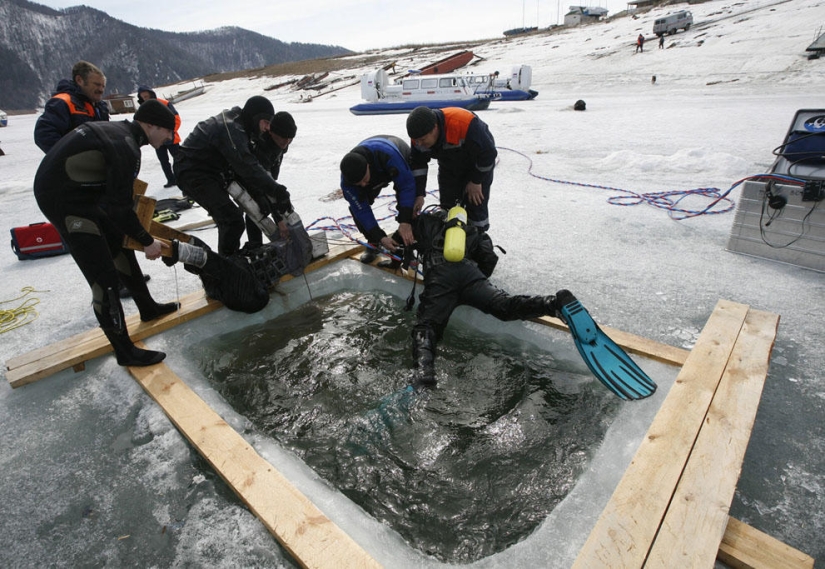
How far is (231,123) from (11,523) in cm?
252

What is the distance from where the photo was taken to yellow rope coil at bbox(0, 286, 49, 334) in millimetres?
3328

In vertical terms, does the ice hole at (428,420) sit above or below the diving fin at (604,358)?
below

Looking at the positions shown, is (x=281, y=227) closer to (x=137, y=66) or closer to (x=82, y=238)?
(x=82, y=238)

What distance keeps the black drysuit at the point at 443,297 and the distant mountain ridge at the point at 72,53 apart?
102 meters

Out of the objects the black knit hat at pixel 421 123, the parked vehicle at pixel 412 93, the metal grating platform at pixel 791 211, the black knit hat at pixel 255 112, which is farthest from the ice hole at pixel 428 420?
the parked vehicle at pixel 412 93

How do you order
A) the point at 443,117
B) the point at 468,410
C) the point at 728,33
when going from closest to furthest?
the point at 468,410 < the point at 443,117 < the point at 728,33

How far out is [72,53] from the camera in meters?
93.7

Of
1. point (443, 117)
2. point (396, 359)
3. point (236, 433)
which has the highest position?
point (443, 117)

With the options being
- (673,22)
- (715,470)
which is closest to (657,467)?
(715,470)

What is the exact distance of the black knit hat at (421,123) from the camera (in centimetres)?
309

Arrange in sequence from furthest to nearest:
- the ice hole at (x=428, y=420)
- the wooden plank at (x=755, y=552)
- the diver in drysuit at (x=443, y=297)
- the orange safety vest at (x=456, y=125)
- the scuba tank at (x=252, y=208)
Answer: the scuba tank at (x=252, y=208)
the orange safety vest at (x=456, y=125)
the diver in drysuit at (x=443, y=297)
the ice hole at (x=428, y=420)
the wooden plank at (x=755, y=552)

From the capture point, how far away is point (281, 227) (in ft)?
11.5

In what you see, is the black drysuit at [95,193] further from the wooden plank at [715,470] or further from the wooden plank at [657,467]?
the wooden plank at [715,470]

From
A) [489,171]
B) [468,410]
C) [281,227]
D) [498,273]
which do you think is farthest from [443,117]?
[468,410]
